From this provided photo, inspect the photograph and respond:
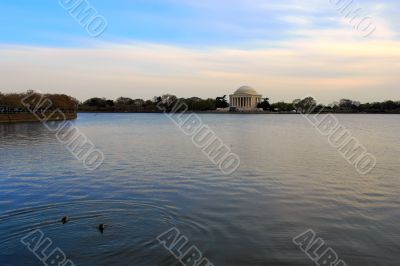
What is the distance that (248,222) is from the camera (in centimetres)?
1274

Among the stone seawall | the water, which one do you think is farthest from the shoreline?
the water

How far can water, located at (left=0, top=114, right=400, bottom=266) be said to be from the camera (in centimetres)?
1033

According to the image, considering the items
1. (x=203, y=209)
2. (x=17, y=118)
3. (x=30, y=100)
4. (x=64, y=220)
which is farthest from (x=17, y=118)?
(x=203, y=209)

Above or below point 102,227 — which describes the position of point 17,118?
below

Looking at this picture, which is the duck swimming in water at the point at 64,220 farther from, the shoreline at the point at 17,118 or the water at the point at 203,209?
the shoreline at the point at 17,118

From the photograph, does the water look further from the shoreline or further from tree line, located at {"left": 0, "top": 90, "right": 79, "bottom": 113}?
tree line, located at {"left": 0, "top": 90, "right": 79, "bottom": 113}

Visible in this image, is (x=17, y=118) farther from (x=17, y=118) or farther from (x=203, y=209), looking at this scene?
(x=203, y=209)

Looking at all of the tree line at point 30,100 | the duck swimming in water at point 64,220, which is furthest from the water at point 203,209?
the tree line at point 30,100

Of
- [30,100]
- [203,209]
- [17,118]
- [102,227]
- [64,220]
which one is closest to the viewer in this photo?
[102,227]

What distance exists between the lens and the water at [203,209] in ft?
33.9

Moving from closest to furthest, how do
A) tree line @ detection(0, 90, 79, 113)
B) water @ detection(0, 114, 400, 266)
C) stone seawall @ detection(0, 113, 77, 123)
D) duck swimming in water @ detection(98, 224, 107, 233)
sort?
water @ detection(0, 114, 400, 266), duck swimming in water @ detection(98, 224, 107, 233), stone seawall @ detection(0, 113, 77, 123), tree line @ detection(0, 90, 79, 113)

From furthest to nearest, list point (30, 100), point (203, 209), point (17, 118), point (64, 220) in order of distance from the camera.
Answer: point (30, 100) → point (17, 118) → point (203, 209) → point (64, 220)

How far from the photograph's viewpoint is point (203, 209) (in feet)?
46.6

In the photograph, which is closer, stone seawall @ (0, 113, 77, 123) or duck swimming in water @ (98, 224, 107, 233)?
duck swimming in water @ (98, 224, 107, 233)
